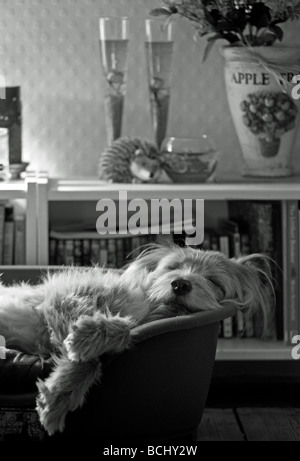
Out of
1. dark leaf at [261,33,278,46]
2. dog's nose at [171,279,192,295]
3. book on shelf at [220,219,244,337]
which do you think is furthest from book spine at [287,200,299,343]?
dog's nose at [171,279,192,295]

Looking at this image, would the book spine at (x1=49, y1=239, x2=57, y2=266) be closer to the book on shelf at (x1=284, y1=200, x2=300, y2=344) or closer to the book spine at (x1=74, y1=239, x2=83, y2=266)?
the book spine at (x1=74, y1=239, x2=83, y2=266)

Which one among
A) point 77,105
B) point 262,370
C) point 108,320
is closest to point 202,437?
point 262,370

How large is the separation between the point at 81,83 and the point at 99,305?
3.85 feet

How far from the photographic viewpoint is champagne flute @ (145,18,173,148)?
2734 mm

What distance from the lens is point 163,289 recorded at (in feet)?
Answer: 6.42

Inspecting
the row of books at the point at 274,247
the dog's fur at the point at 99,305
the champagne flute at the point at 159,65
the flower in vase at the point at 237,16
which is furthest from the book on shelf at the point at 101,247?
the flower in vase at the point at 237,16

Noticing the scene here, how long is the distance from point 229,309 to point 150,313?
0.17 meters

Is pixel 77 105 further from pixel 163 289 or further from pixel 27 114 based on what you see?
pixel 163 289

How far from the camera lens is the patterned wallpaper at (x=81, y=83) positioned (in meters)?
2.85

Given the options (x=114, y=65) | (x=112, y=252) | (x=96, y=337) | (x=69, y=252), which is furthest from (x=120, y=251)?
(x=96, y=337)

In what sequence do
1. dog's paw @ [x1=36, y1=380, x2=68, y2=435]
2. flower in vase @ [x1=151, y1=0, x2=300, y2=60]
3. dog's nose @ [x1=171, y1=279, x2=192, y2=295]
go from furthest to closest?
flower in vase @ [x1=151, y1=0, x2=300, y2=60]
dog's nose @ [x1=171, y1=279, x2=192, y2=295]
dog's paw @ [x1=36, y1=380, x2=68, y2=435]

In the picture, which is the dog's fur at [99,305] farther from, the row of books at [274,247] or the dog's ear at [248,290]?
the row of books at [274,247]

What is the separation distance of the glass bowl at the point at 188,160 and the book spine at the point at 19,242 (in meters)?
0.45

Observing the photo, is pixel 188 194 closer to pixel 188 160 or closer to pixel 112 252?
pixel 188 160
